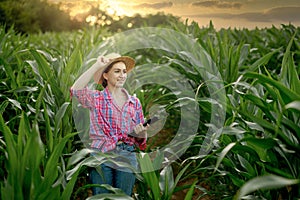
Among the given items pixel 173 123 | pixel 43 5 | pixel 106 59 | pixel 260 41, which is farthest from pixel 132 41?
pixel 43 5

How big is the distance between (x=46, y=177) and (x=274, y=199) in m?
0.97

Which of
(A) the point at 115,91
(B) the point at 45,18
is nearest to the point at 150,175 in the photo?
(A) the point at 115,91

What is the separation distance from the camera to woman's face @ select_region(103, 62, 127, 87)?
2396 millimetres

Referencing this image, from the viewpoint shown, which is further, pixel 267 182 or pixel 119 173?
pixel 119 173

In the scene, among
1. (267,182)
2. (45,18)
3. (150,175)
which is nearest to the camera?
(267,182)

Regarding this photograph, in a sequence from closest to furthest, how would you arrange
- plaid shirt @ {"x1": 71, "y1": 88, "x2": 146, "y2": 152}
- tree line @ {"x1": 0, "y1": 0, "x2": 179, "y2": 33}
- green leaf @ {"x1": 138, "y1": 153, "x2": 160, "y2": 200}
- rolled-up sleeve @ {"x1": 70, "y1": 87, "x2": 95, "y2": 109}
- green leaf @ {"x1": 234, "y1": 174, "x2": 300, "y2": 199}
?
green leaf @ {"x1": 234, "y1": 174, "x2": 300, "y2": 199} → green leaf @ {"x1": 138, "y1": 153, "x2": 160, "y2": 200} → plaid shirt @ {"x1": 71, "y1": 88, "x2": 146, "y2": 152} → rolled-up sleeve @ {"x1": 70, "y1": 87, "x2": 95, "y2": 109} → tree line @ {"x1": 0, "y1": 0, "x2": 179, "y2": 33}

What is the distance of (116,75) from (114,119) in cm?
22

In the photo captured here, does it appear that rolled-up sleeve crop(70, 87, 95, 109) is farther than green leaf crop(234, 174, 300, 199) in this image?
Yes

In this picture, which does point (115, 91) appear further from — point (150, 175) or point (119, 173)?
point (150, 175)

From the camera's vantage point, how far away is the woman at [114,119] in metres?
2.35

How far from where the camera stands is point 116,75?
7.89 feet

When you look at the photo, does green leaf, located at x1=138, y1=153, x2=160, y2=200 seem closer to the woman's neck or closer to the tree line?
the woman's neck

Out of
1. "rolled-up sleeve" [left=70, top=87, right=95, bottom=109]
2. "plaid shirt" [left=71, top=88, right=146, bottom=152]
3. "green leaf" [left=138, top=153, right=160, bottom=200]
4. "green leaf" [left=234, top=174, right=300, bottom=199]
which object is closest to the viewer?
"green leaf" [left=234, top=174, right=300, bottom=199]

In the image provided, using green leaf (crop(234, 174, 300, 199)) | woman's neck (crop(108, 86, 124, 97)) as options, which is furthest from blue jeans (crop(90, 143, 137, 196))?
green leaf (crop(234, 174, 300, 199))
